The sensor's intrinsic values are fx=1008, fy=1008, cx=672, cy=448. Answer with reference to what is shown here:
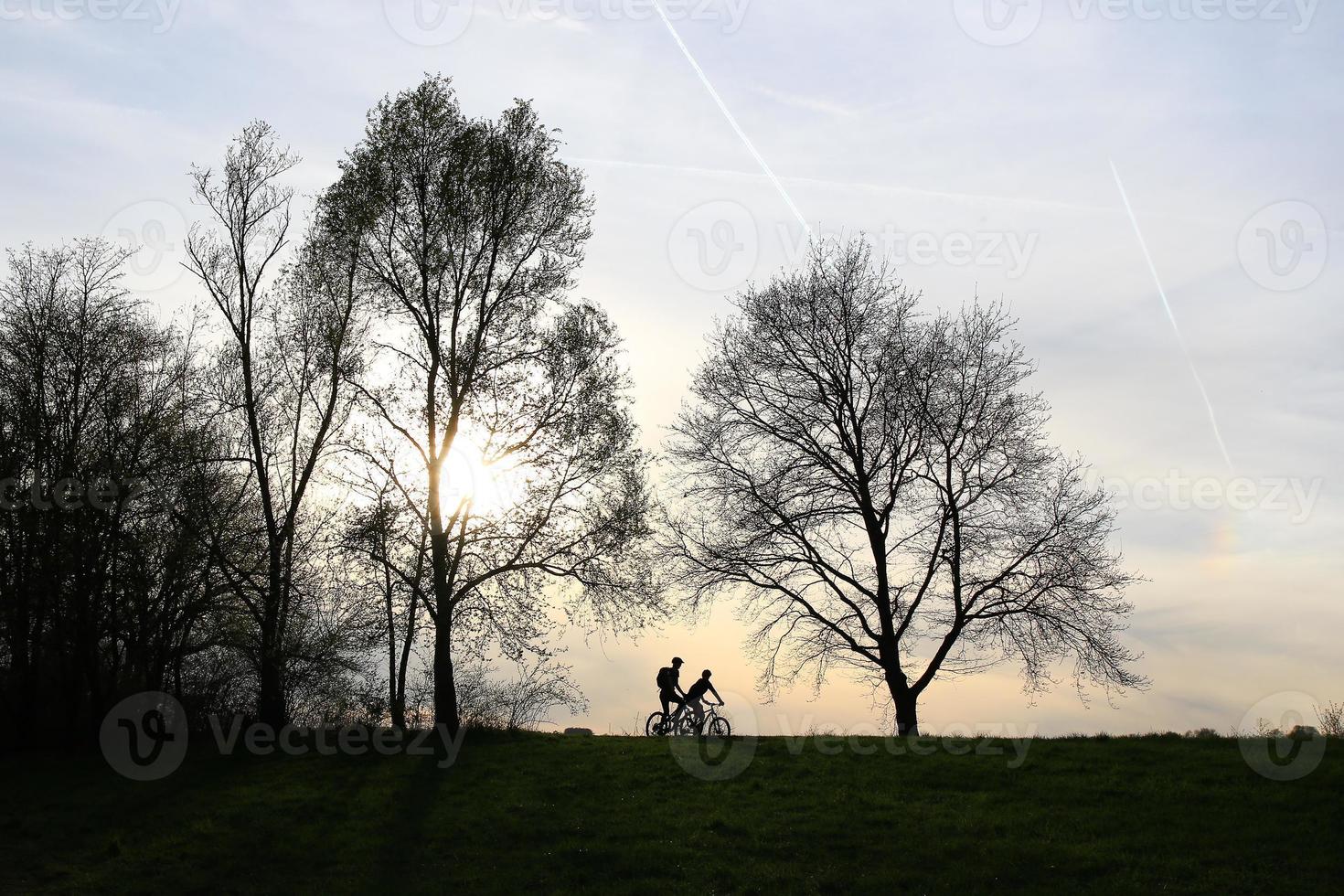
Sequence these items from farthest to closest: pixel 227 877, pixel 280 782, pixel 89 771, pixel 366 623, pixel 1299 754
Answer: pixel 366 623 → pixel 89 771 → pixel 280 782 → pixel 1299 754 → pixel 227 877

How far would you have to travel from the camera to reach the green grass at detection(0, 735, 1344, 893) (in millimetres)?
14977

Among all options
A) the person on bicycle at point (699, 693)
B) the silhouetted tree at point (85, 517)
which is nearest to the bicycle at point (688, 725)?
the person on bicycle at point (699, 693)

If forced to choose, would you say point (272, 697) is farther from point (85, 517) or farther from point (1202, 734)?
point (1202, 734)

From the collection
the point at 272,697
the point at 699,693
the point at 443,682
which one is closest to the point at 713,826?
the point at 699,693

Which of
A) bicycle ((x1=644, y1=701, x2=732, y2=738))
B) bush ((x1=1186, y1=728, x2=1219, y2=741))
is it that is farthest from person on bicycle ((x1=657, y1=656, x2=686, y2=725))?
bush ((x1=1186, y1=728, x2=1219, y2=741))

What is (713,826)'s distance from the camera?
17.8 meters

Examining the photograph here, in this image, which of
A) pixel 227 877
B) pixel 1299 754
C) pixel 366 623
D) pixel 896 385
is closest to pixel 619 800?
pixel 227 877

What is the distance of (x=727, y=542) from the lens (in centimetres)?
2950

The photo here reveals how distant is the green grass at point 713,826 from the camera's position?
1498 cm

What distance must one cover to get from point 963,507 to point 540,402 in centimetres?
1236

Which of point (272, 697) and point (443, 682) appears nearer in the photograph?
point (443, 682)

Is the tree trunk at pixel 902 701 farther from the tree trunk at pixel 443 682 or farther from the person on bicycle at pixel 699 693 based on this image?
the tree trunk at pixel 443 682

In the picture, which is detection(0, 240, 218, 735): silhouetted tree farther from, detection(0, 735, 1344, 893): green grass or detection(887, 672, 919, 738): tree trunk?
detection(887, 672, 919, 738): tree trunk

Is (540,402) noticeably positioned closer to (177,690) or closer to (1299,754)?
(177,690)
